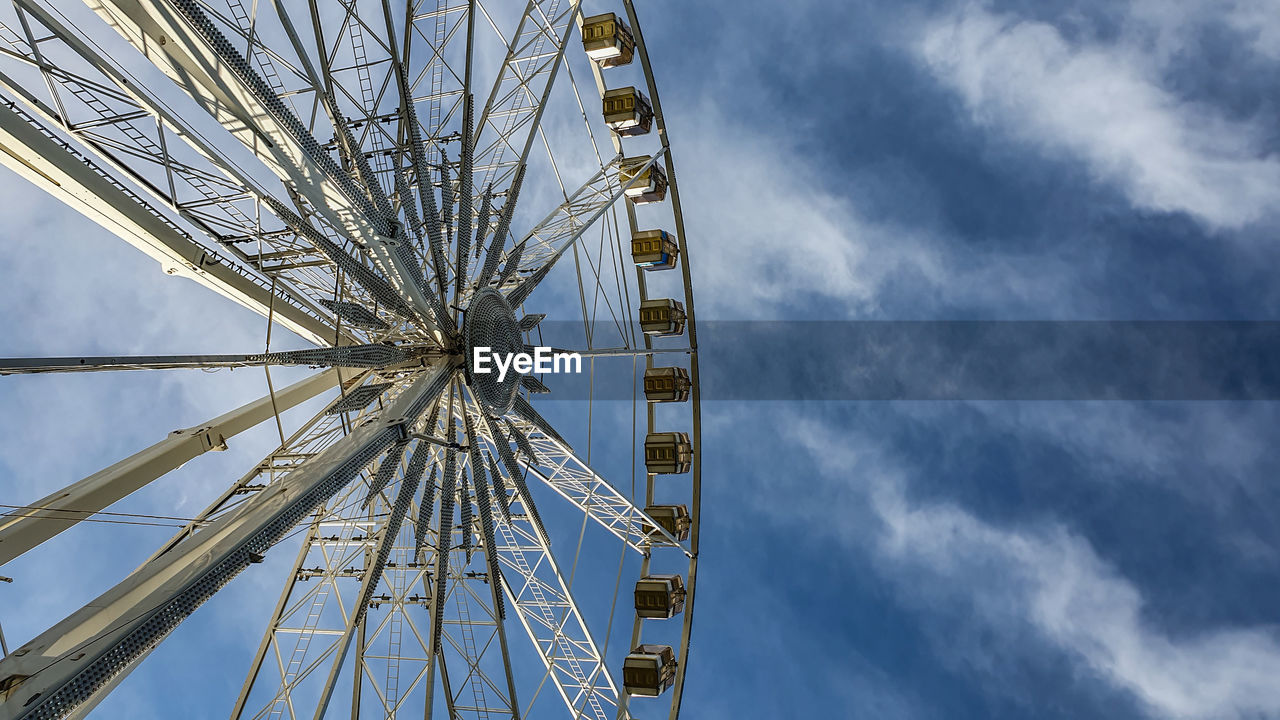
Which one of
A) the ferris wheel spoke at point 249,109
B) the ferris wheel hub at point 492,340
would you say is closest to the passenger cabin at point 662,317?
the ferris wheel hub at point 492,340

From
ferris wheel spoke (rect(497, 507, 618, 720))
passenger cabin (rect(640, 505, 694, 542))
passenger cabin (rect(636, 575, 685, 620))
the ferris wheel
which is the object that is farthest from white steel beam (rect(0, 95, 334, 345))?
passenger cabin (rect(636, 575, 685, 620))

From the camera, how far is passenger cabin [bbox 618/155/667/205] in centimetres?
2400

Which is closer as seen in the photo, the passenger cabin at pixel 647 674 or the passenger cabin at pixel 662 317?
the passenger cabin at pixel 647 674

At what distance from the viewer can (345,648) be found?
Result: 15492 millimetres

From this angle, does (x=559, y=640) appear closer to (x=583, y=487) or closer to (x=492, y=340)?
(x=583, y=487)

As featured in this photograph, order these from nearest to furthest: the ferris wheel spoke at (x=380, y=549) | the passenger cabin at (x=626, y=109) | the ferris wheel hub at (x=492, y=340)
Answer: the ferris wheel spoke at (x=380, y=549), the ferris wheel hub at (x=492, y=340), the passenger cabin at (x=626, y=109)

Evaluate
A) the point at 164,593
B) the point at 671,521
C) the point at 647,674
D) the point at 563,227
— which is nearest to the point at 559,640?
the point at 647,674

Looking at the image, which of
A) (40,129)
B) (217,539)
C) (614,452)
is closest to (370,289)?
(217,539)

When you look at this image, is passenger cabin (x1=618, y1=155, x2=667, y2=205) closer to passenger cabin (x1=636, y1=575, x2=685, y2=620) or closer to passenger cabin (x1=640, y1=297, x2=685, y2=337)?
passenger cabin (x1=640, y1=297, x2=685, y2=337)

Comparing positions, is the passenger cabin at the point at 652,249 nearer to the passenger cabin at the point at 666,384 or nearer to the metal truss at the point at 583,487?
the passenger cabin at the point at 666,384

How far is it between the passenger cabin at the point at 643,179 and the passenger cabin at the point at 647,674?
13216 millimetres

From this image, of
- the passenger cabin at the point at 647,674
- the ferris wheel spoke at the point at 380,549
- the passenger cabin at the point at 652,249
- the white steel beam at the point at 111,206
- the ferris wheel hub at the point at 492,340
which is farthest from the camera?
the passenger cabin at the point at 652,249

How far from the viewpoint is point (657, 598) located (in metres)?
24.3

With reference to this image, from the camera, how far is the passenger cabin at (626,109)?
2334cm
